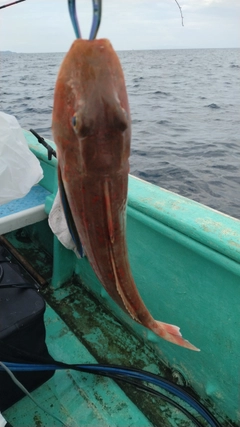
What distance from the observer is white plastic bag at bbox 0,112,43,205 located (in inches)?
79.8

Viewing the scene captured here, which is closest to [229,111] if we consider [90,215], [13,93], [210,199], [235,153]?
[235,153]

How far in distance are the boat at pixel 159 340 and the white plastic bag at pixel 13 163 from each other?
691 millimetres

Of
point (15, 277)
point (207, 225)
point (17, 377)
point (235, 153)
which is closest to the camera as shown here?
point (207, 225)

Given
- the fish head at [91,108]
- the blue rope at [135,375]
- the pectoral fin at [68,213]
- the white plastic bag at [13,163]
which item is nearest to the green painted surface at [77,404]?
the blue rope at [135,375]

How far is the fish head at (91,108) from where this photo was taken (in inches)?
31.2

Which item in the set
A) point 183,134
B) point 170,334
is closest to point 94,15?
point 170,334

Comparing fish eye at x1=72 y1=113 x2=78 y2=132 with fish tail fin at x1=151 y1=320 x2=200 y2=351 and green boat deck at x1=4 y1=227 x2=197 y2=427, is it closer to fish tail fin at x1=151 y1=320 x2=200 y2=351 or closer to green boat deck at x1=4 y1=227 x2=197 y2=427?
fish tail fin at x1=151 y1=320 x2=200 y2=351

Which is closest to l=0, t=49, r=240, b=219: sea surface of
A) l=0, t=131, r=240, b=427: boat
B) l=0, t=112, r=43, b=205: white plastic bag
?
l=0, t=112, r=43, b=205: white plastic bag

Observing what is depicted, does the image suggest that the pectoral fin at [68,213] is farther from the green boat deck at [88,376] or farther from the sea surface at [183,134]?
the sea surface at [183,134]

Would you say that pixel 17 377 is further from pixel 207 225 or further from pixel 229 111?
pixel 229 111

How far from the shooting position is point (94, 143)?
82 cm

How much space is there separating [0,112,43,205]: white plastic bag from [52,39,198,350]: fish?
47.9 inches

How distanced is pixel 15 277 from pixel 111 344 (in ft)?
3.17

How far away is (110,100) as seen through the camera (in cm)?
79
